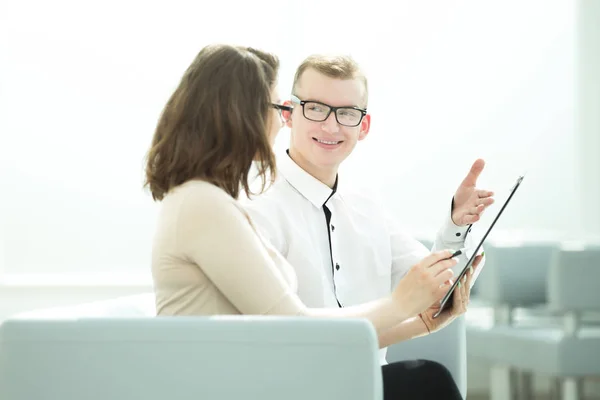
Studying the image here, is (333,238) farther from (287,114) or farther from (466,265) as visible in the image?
(466,265)

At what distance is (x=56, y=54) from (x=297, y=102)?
2648mm

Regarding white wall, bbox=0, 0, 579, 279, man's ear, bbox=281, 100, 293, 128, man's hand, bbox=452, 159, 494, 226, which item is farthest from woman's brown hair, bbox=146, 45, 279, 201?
white wall, bbox=0, 0, 579, 279

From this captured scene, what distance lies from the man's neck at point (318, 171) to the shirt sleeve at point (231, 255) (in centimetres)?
61

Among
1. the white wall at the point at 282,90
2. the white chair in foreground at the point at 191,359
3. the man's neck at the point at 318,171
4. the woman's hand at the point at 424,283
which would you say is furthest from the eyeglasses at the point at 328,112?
the white wall at the point at 282,90

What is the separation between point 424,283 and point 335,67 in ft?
2.22

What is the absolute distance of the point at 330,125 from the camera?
6.51ft

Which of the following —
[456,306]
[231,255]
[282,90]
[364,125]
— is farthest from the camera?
[282,90]

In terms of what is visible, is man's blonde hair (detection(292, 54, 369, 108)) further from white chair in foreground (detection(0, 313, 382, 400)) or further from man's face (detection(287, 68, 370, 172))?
white chair in foreground (detection(0, 313, 382, 400))

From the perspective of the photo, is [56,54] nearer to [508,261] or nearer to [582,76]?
[508,261]

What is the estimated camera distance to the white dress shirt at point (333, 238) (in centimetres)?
190

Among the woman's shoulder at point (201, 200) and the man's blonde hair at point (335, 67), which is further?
the man's blonde hair at point (335, 67)

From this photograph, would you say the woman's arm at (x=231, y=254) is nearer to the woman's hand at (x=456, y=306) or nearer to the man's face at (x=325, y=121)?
the woman's hand at (x=456, y=306)

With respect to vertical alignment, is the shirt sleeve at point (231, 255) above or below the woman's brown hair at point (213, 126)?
below

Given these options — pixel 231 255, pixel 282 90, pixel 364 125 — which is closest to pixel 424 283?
pixel 231 255
